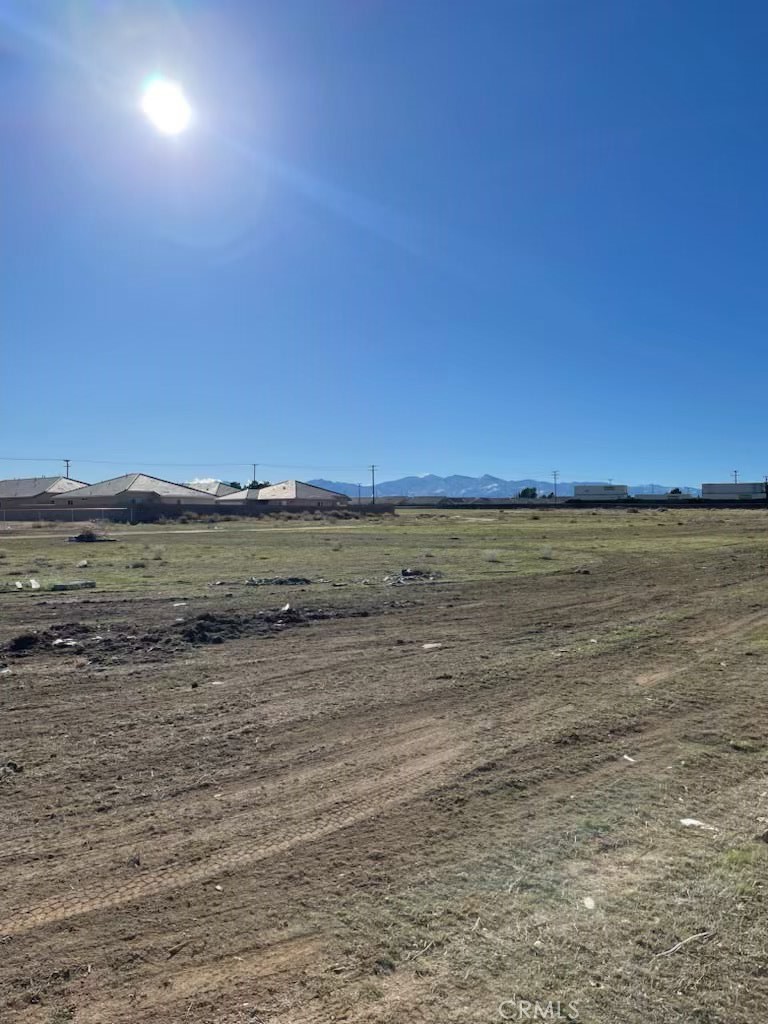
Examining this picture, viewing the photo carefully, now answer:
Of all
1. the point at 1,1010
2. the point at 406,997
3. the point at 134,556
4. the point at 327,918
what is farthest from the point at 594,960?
the point at 134,556

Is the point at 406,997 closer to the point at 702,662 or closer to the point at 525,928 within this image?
the point at 525,928

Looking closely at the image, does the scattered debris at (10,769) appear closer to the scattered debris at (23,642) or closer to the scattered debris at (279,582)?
the scattered debris at (23,642)

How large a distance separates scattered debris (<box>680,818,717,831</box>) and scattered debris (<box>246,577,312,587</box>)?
1489 centimetres

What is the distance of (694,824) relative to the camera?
16.7ft

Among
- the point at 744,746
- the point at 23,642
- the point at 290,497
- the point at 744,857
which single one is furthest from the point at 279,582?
the point at 290,497

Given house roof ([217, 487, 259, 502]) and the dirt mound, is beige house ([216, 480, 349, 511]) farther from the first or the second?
the dirt mound

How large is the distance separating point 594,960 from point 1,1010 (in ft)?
9.45

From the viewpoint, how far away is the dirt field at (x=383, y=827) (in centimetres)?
344

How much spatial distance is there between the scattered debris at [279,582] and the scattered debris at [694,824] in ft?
48.8

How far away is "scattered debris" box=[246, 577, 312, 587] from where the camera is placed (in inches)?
772

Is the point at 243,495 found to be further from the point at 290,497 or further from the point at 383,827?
the point at 383,827

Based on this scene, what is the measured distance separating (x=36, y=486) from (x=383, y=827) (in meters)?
141

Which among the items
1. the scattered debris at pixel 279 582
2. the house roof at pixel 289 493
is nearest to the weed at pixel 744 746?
the scattered debris at pixel 279 582

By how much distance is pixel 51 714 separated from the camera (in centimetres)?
788
